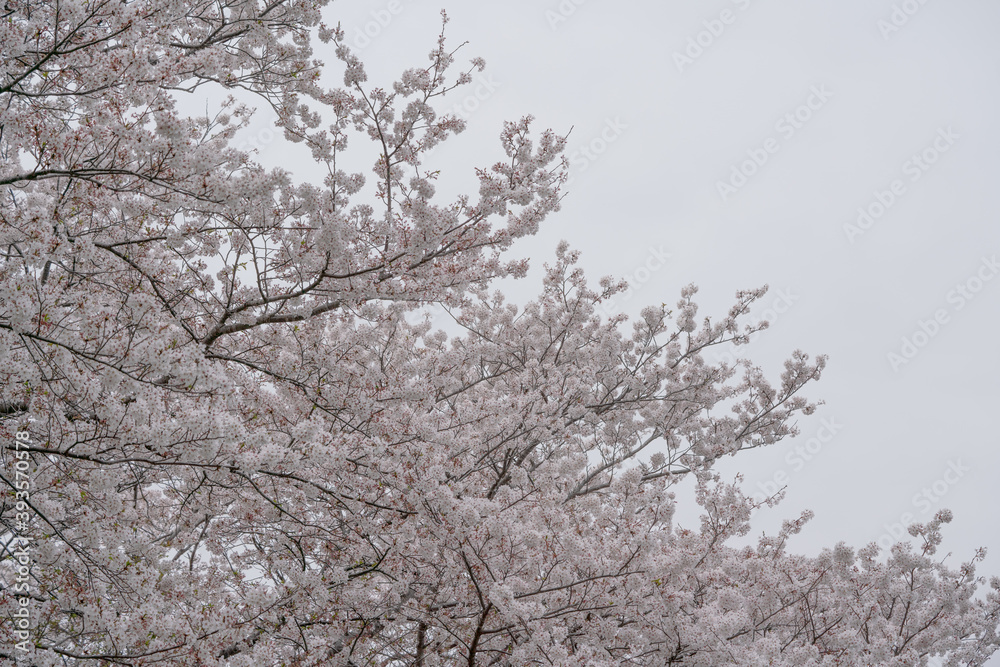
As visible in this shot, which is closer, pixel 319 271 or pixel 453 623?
pixel 319 271

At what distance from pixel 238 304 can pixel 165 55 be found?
216 centimetres

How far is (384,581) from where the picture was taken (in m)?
6.94

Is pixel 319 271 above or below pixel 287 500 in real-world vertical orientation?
above

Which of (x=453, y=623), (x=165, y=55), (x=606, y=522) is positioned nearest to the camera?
(x=165, y=55)

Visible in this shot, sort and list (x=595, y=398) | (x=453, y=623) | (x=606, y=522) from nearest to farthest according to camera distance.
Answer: (x=453, y=623) < (x=606, y=522) < (x=595, y=398)

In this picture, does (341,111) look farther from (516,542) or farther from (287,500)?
(516,542)

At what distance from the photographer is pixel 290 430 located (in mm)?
5520

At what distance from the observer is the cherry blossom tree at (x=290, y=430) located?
14.7ft

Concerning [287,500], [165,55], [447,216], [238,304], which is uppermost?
[165,55]

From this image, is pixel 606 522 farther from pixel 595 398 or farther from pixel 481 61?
pixel 481 61

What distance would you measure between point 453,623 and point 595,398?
3.86 m

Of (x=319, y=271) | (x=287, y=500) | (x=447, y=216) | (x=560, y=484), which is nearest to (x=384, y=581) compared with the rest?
(x=287, y=500)

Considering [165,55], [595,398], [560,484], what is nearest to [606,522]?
[560,484]

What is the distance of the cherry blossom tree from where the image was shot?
447 cm
